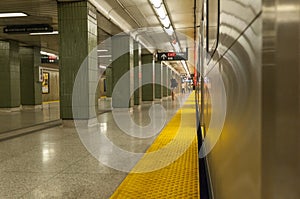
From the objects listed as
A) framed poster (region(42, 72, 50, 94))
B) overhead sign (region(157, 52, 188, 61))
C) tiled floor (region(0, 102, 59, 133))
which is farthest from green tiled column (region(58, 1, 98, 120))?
framed poster (region(42, 72, 50, 94))

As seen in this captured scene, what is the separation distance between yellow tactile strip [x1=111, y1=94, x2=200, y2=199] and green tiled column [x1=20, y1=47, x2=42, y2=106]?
45.0 feet

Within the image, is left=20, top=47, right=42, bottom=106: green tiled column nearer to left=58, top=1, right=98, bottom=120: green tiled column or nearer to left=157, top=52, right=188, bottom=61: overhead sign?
left=157, top=52, right=188, bottom=61: overhead sign

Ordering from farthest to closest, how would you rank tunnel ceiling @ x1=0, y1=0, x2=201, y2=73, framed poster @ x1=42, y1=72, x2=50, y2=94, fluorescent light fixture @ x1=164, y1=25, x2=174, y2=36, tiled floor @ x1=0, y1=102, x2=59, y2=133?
framed poster @ x1=42, y1=72, x2=50, y2=94 → fluorescent light fixture @ x1=164, y1=25, x2=174, y2=36 → tunnel ceiling @ x1=0, y1=0, x2=201, y2=73 → tiled floor @ x1=0, y1=102, x2=59, y2=133

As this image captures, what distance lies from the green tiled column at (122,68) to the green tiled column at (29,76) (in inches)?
234

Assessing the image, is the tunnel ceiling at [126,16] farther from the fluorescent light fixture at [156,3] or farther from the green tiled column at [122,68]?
the green tiled column at [122,68]

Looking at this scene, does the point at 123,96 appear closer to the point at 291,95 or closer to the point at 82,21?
the point at 82,21

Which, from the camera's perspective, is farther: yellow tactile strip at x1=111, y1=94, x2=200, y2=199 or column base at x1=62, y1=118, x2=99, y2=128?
column base at x1=62, y1=118, x2=99, y2=128

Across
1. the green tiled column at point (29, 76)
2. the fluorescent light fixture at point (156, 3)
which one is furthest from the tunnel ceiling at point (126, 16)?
the green tiled column at point (29, 76)

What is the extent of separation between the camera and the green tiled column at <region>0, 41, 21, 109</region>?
15.3m

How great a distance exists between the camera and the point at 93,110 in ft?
29.6

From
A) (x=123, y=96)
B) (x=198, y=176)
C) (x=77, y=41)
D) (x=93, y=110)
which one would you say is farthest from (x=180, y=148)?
(x=123, y=96)

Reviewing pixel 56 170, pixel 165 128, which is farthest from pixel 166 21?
pixel 56 170

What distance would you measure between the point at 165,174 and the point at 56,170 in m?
1.52

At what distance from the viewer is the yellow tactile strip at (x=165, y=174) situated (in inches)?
118
